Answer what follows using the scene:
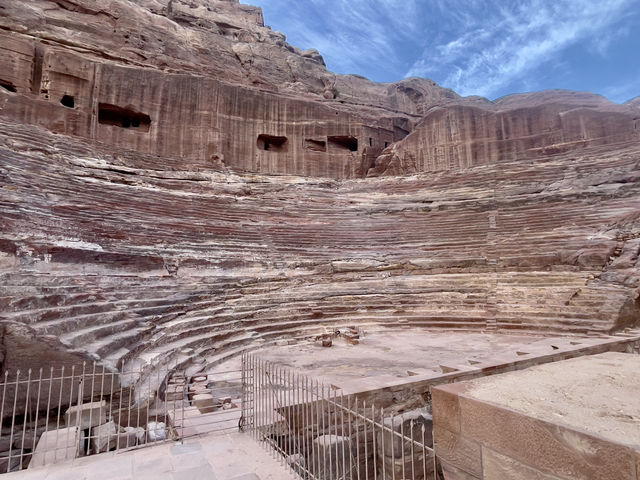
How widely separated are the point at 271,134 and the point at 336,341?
19.1m

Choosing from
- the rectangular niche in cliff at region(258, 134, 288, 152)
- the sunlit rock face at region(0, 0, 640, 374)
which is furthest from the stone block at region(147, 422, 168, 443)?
the rectangular niche in cliff at region(258, 134, 288, 152)

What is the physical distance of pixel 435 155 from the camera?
990 inches

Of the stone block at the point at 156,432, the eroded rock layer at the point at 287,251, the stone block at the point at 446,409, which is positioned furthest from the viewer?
the eroded rock layer at the point at 287,251

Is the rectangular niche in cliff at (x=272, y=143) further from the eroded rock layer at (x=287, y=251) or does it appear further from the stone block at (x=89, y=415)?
the stone block at (x=89, y=415)

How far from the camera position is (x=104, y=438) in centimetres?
389

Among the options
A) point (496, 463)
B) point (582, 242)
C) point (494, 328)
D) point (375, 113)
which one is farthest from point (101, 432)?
point (375, 113)

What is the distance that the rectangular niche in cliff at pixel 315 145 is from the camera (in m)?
26.3

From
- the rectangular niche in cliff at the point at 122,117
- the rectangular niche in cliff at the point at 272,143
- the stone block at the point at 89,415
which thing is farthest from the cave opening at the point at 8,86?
the stone block at the point at 89,415

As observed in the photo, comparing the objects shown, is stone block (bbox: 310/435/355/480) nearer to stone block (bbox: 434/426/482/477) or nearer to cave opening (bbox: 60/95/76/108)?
stone block (bbox: 434/426/482/477)

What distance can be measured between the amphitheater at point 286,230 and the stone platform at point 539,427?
2 cm

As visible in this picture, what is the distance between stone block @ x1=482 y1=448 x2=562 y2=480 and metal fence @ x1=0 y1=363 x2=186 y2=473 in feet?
11.0

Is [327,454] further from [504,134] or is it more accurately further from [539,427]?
[504,134]

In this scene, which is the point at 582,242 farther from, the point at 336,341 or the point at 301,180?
the point at 301,180

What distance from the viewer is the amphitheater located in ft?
18.8
